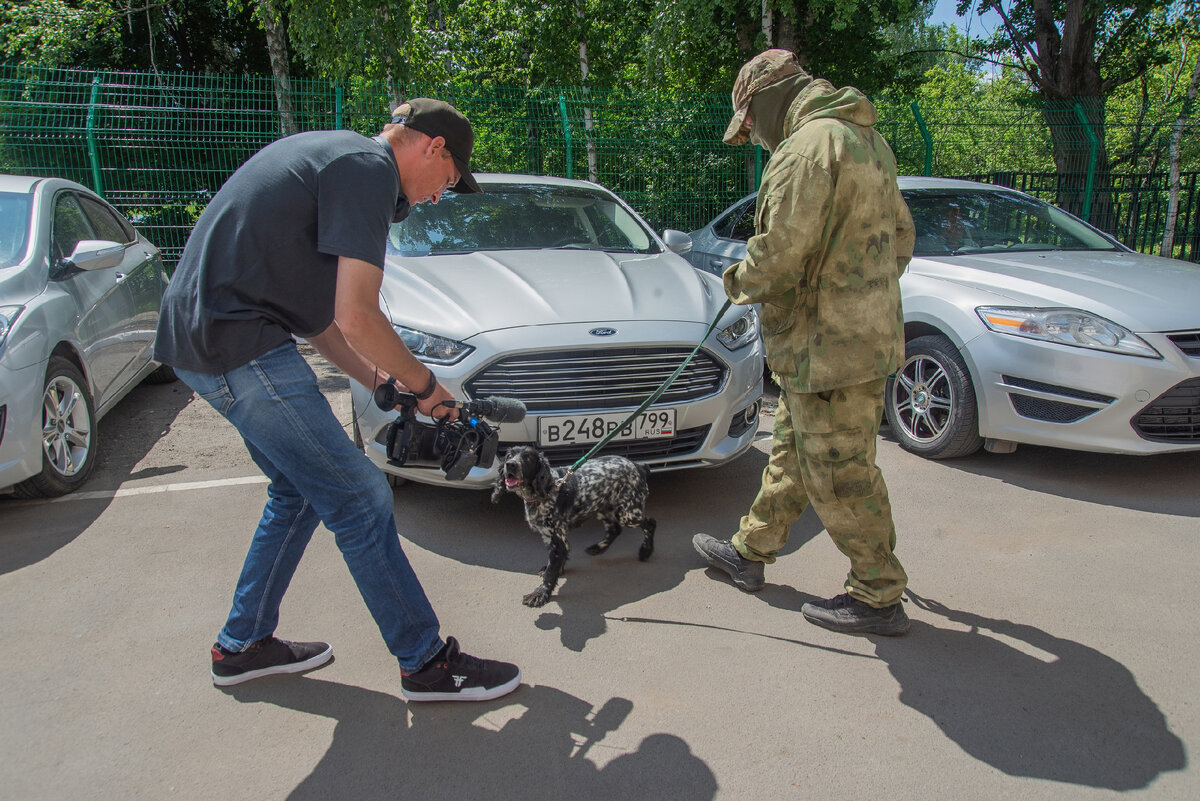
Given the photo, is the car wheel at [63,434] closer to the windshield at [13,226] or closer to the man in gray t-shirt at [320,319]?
the windshield at [13,226]

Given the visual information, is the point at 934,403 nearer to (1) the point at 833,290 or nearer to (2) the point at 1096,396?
(2) the point at 1096,396

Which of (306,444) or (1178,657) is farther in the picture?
(1178,657)

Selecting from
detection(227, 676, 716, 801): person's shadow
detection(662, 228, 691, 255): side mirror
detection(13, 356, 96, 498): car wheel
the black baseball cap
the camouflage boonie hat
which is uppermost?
the camouflage boonie hat

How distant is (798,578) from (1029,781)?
1348mm

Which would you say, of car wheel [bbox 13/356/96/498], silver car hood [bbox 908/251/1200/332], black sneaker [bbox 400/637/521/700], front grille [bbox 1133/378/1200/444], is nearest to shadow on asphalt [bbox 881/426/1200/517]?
front grille [bbox 1133/378/1200/444]

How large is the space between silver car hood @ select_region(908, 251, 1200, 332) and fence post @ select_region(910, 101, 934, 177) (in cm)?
572

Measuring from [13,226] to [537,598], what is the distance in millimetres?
3917

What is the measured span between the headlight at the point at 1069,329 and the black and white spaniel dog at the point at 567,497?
2337mm

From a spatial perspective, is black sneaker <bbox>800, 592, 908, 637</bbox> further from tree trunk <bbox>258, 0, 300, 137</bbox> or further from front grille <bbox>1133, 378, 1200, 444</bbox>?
tree trunk <bbox>258, 0, 300, 137</bbox>

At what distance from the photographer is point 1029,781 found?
7.64ft

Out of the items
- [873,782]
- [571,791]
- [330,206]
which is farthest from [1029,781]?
[330,206]

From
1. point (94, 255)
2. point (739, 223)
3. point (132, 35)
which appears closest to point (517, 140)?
point (739, 223)

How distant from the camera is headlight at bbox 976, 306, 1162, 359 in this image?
174 inches

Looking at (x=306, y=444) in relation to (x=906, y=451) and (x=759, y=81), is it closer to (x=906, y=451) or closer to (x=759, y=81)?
(x=759, y=81)
